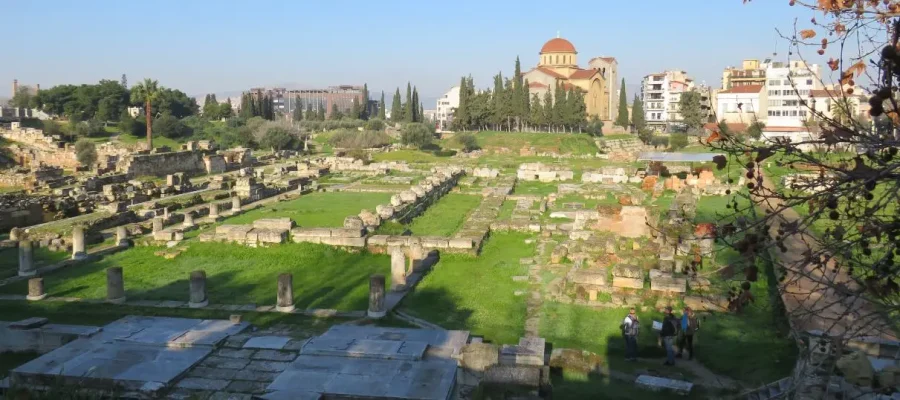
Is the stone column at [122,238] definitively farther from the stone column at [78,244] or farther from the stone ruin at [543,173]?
the stone ruin at [543,173]

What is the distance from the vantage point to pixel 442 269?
17.1m

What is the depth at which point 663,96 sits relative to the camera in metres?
103

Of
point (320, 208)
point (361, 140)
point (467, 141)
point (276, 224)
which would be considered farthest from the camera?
point (467, 141)

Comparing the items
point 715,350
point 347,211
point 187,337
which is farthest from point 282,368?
point 347,211

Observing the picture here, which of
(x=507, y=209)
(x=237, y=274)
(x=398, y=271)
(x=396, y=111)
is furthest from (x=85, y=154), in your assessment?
(x=396, y=111)

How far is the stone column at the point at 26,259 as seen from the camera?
53.9 ft

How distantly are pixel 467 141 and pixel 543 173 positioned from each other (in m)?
24.9

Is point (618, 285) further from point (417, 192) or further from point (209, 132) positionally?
point (209, 132)

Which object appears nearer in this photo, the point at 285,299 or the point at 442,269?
the point at 285,299

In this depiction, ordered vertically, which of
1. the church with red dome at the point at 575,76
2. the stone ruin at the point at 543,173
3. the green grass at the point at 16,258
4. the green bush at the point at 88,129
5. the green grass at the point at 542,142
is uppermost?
the church with red dome at the point at 575,76

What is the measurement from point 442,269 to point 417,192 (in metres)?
11.3

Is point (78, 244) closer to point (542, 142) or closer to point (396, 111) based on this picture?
point (542, 142)

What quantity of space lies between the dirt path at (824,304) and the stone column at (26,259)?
15.9 m

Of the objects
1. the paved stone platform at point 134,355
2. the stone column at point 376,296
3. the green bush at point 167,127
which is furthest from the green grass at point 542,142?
the paved stone platform at point 134,355
